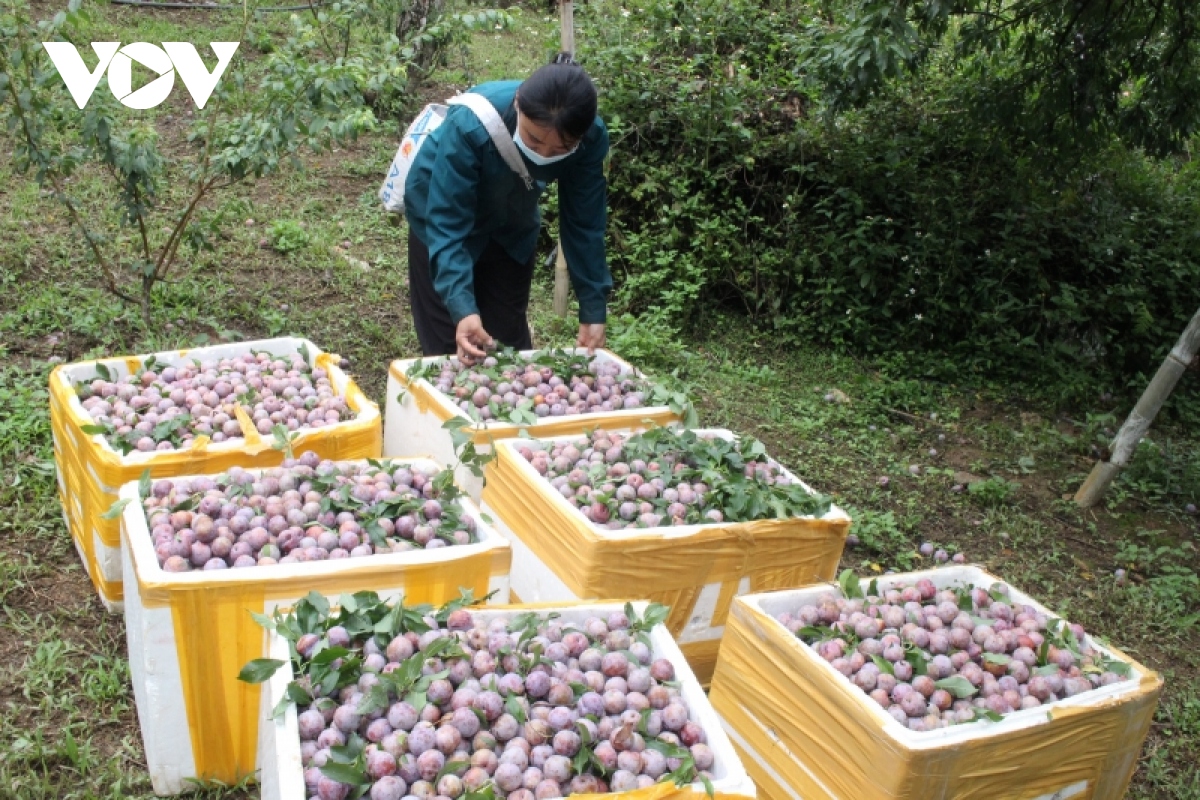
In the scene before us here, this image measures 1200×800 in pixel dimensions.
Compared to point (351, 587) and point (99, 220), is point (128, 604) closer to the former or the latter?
point (351, 587)

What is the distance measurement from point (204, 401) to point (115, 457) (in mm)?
417

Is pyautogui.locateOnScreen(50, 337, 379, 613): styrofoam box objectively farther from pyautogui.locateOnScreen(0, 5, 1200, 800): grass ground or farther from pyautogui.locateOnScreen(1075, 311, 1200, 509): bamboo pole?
pyautogui.locateOnScreen(1075, 311, 1200, 509): bamboo pole

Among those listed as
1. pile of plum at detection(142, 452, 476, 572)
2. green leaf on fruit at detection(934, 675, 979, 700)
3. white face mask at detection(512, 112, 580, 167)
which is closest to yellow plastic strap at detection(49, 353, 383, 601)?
pile of plum at detection(142, 452, 476, 572)

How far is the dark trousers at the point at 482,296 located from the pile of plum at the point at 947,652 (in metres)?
1.67

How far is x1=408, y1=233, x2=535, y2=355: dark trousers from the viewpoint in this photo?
3.43 m

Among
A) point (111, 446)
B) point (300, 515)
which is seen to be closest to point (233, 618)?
point (300, 515)

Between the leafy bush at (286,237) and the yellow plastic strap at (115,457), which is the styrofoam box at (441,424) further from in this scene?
the leafy bush at (286,237)

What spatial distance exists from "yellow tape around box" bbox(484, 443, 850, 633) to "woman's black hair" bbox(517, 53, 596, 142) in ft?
3.03

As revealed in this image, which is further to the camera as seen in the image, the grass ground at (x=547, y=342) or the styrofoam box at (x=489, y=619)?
Answer: the grass ground at (x=547, y=342)

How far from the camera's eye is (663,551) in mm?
2363

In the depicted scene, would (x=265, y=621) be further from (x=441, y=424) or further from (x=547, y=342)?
(x=547, y=342)

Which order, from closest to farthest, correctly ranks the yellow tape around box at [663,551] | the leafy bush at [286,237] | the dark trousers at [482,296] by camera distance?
the yellow tape around box at [663,551] < the dark trousers at [482,296] < the leafy bush at [286,237]

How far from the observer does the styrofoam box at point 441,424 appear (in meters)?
2.83

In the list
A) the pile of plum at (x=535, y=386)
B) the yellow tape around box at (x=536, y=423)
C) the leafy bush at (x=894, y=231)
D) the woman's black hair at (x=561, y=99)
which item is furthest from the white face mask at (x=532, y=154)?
the leafy bush at (x=894, y=231)
